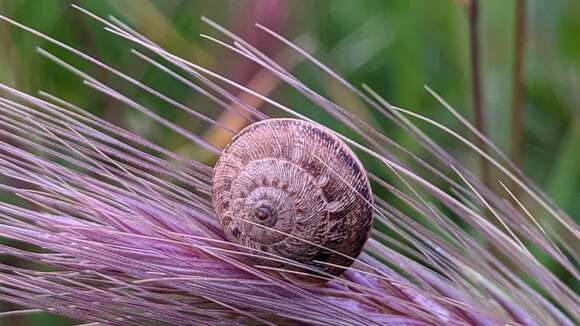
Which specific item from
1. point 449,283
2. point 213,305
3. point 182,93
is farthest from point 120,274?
point 182,93

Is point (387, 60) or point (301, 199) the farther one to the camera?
point (387, 60)

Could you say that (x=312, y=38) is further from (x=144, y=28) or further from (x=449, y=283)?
(x=449, y=283)

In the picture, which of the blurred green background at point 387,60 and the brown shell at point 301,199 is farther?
the blurred green background at point 387,60

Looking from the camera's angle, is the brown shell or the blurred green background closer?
the brown shell

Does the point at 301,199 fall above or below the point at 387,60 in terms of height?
below
